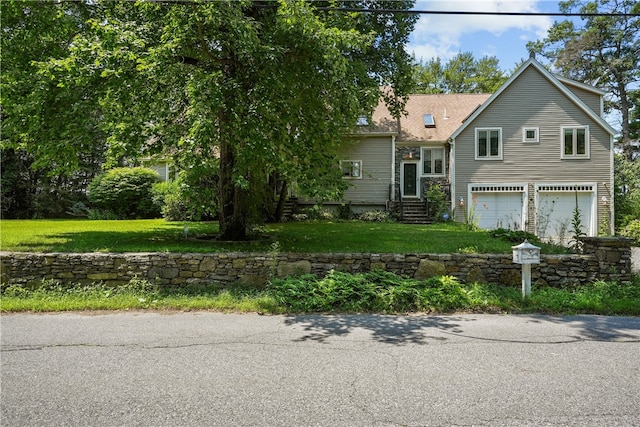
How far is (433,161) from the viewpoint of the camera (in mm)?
21562

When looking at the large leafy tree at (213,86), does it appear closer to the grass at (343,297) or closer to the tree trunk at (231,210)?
the tree trunk at (231,210)

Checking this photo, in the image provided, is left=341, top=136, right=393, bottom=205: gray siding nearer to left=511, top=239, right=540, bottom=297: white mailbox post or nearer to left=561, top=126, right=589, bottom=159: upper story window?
left=561, top=126, right=589, bottom=159: upper story window

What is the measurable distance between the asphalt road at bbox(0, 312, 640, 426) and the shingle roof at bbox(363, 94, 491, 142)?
16.4 meters

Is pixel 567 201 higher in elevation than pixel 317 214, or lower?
higher

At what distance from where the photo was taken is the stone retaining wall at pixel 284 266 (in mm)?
7637

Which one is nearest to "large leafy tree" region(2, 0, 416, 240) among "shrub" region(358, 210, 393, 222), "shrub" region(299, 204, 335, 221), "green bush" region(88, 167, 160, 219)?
"shrub" region(299, 204, 335, 221)

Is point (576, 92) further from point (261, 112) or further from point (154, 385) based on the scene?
point (154, 385)

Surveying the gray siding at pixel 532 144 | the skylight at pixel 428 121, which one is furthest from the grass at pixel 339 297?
the skylight at pixel 428 121

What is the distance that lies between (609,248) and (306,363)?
652cm

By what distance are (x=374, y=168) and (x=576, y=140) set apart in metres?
9.39

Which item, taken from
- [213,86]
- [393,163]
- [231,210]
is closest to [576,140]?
[393,163]

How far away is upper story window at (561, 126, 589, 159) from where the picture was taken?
18906 mm

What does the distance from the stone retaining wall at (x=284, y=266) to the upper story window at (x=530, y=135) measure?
42.3ft

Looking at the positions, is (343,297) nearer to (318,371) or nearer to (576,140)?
(318,371)
